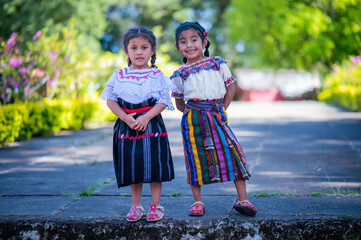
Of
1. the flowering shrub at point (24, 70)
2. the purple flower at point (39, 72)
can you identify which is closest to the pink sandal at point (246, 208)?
the flowering shrub at point (24, 70)

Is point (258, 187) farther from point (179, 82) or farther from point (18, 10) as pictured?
point (18, 10)

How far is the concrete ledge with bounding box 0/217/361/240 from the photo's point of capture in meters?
2.76

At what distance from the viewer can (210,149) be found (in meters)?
3.08

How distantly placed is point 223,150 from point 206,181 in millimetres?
257

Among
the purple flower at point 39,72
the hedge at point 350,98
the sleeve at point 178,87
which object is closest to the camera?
the sleeve at point 178,87

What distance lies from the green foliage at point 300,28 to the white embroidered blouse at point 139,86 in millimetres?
16758

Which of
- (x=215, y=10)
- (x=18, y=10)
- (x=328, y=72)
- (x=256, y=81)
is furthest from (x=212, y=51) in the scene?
(x=18, y=10)

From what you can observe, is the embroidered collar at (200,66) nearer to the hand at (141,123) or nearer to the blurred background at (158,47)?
the hand at (141,123)

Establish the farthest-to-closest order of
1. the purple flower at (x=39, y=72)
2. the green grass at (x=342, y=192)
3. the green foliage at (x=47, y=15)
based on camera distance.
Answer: the green foliage at (x=47, y=15)
the purple flower at (x=39, y=72)
the green grass at (x=342, y=192)

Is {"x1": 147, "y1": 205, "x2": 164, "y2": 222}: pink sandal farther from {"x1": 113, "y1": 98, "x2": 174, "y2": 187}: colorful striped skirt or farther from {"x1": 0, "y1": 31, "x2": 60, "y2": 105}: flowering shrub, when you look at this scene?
{"x1": 0, "y1": 31, "x2": 60, "y2": 105}: flowering shrub

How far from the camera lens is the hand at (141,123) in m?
2.89

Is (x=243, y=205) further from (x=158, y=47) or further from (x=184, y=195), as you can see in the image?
(x=158, y=47)

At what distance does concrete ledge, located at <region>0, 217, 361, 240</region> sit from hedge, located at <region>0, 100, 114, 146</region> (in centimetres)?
487

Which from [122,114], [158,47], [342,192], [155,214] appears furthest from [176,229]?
[158,47]
